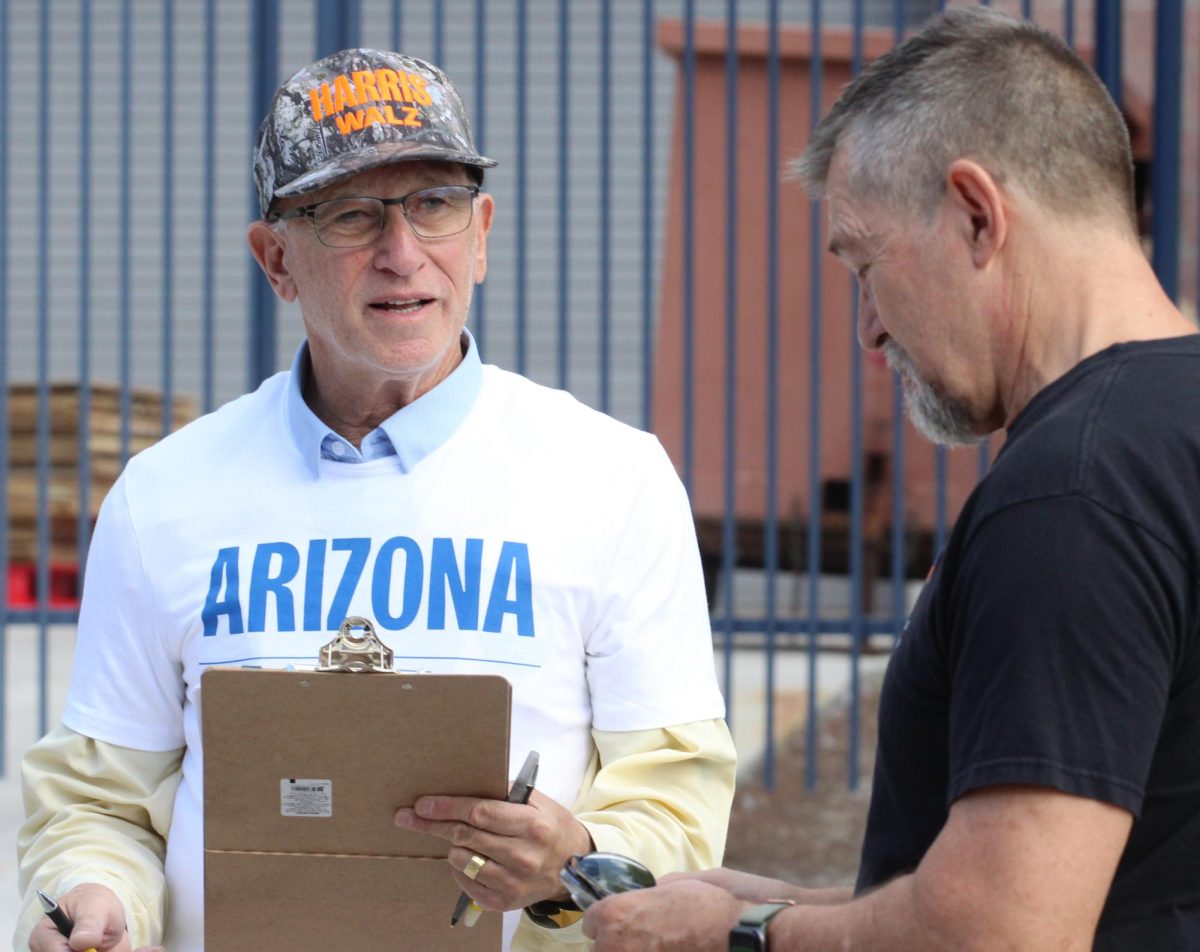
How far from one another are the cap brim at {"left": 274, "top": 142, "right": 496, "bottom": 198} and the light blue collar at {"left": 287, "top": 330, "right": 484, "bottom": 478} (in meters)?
0.30

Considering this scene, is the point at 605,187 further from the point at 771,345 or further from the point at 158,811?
the point at 158,811

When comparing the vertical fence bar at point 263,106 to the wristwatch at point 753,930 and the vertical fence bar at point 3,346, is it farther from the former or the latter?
the wristwatch at point 753,930

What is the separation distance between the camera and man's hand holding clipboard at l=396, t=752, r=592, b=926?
5.93 ft

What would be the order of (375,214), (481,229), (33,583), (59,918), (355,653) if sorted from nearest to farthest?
(355,653) < (59,918) < (375,214) < (481,229) < (33,583)

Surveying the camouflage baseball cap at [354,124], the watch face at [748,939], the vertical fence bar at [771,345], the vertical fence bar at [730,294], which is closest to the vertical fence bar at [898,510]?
the vertical fence bar at [771,345]

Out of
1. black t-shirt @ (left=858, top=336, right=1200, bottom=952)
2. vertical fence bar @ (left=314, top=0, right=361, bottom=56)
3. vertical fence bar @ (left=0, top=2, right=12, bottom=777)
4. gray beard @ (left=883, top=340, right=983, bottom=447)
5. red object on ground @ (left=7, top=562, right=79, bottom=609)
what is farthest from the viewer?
red object on ground @ (left=7, top=562, right=79, bottom=609)

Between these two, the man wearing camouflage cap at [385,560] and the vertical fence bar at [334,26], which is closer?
the man wearing camouflage cap at [385,560]

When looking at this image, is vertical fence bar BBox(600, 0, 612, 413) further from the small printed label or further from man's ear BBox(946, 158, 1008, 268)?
man's ear BBox(946, 158, 1008, 268)

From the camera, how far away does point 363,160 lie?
6.93 ft

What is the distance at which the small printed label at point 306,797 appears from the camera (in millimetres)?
1829

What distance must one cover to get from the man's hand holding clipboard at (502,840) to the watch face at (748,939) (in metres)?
0.40

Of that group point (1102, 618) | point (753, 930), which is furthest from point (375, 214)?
point (1102, 618)

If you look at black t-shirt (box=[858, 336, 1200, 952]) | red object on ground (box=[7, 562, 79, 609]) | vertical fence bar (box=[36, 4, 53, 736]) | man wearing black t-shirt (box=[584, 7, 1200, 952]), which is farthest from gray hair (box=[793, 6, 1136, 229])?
red object on ground (box=[7, 562, 79, 609])

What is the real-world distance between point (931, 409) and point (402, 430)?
0.80 metres
